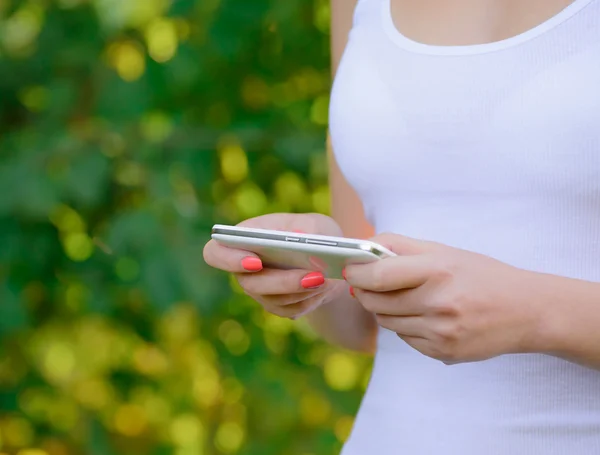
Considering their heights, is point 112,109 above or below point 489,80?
below

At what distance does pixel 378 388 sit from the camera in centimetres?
105

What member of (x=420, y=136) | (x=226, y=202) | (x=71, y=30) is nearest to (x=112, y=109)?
(x=71, y=30)

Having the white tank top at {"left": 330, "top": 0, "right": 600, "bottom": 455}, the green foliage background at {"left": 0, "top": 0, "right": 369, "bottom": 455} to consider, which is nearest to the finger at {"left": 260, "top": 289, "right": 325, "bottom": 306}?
the white tank top at {"left": 330, "top": 0, "right": 600, "bottom": 455}

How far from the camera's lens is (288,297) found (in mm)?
1006

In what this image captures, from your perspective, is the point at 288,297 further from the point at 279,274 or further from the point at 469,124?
the point at 469,124

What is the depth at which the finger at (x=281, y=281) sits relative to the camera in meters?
0.93

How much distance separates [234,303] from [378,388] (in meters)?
1.24

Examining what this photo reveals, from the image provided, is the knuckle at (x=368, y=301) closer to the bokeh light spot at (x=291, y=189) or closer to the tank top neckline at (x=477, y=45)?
the tank top neckline at (x=477, y=45)

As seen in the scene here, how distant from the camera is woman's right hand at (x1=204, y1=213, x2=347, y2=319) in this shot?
95cm

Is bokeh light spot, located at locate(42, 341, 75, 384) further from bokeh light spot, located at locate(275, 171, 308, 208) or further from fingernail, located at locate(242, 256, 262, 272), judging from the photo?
fingernail, located at locate(242, 256, 262, 272)

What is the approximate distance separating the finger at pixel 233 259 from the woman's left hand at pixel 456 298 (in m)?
0.16

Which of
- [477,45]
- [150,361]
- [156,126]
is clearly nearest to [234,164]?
[156,126]

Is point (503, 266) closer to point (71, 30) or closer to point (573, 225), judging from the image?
point (573, 225)

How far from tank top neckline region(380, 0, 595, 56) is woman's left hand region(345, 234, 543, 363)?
26 centimetres
